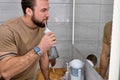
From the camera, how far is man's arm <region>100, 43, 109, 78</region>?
1.09 m

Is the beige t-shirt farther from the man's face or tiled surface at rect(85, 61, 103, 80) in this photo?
tiled surface at rect(85, 61, 103, 80)

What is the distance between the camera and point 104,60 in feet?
3.71

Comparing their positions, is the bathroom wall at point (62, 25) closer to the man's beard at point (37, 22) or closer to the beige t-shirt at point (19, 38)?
the beige t-shirt at point (19, 38)

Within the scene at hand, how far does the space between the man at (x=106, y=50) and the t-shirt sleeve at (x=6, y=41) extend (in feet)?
1.69

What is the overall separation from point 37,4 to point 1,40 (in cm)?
32

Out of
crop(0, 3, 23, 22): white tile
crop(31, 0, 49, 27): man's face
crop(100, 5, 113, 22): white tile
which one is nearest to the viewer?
crop(100, 5, 113, 22): white tile

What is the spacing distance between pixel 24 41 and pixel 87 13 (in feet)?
1.52

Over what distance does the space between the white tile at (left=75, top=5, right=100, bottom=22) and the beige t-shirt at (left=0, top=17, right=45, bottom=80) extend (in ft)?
1.02

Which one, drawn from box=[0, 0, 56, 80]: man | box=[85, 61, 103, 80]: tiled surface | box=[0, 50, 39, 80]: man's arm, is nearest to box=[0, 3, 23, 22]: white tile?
box=[0, 0, 56, 80]: man

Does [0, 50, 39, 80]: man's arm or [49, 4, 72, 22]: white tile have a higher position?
[49, 4, 72, 22]: white tile

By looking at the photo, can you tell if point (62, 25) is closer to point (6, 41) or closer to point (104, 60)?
point (6, 41)

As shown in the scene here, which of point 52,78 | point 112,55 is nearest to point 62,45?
point 52,78

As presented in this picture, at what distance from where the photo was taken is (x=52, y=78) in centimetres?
172

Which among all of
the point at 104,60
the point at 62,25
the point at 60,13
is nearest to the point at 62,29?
the point at 62,25
